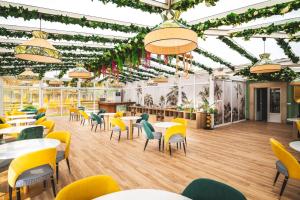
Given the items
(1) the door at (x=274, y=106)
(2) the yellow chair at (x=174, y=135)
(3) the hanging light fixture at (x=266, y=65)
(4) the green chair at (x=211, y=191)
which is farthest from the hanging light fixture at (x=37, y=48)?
(1) the door at (x=274, y=106)

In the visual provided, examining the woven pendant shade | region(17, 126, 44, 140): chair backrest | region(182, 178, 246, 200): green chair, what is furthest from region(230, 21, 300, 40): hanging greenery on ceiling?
region(17, 126, 44, 140): chair backrest

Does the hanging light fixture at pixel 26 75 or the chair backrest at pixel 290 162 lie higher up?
the hanging light fixture at pixel 26 75

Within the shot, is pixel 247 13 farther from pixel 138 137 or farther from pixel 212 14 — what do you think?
pixel 138 137

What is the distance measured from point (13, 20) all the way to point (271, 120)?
526 inches

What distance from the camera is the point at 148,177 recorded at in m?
3.72

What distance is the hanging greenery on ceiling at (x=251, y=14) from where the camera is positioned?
340 centimetres

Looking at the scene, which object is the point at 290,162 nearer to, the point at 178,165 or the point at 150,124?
the point at 178,165

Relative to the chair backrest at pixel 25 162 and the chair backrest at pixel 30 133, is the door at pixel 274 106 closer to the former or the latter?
the chair backrest at pixel 30 133

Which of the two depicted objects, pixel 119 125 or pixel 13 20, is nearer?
pixel 13 20

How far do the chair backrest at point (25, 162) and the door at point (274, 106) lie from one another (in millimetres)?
12625

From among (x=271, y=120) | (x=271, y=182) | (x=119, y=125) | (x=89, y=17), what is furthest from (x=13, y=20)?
(x=271, y=120)

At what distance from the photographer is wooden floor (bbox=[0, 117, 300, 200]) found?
3330mm

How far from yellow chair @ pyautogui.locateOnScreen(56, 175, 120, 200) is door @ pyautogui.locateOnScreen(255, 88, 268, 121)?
41.8 ft

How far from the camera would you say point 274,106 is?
1162cm
